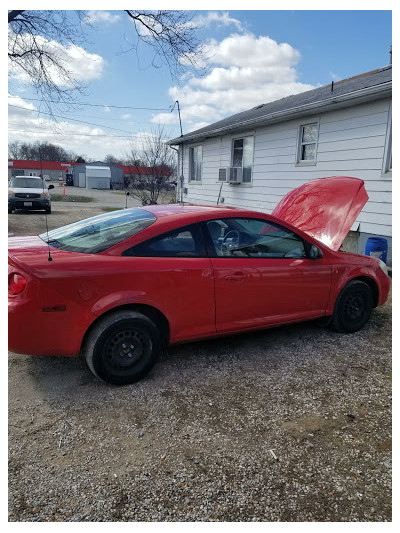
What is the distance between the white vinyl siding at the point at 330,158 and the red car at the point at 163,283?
3.66 metres

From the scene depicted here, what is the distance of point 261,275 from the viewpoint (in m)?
3.32

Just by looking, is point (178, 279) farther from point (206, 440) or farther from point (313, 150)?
point (313, 150)

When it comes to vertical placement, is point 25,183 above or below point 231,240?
above

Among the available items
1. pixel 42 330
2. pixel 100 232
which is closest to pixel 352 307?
pixel 100 232

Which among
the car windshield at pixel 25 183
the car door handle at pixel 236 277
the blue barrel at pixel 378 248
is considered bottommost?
the car door handle at pixel 236 277

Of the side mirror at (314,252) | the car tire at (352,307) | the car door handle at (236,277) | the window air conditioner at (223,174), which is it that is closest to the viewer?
the car door handle at (236,277)

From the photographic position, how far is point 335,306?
3914 millimetres

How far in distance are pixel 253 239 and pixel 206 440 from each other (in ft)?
6.11

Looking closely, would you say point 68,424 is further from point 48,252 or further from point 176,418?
point 48,252

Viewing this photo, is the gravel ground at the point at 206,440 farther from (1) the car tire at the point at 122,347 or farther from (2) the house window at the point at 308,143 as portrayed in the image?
(2) the house window at the point at 308,143

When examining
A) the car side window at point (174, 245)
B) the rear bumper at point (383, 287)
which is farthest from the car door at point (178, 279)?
the rear bumper at point (383, 287)

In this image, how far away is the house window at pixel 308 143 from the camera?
8.66 meters

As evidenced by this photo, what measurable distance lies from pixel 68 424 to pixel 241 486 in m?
1.22

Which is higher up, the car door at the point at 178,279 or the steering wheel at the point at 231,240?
the steering wheel at the point at 231,240
